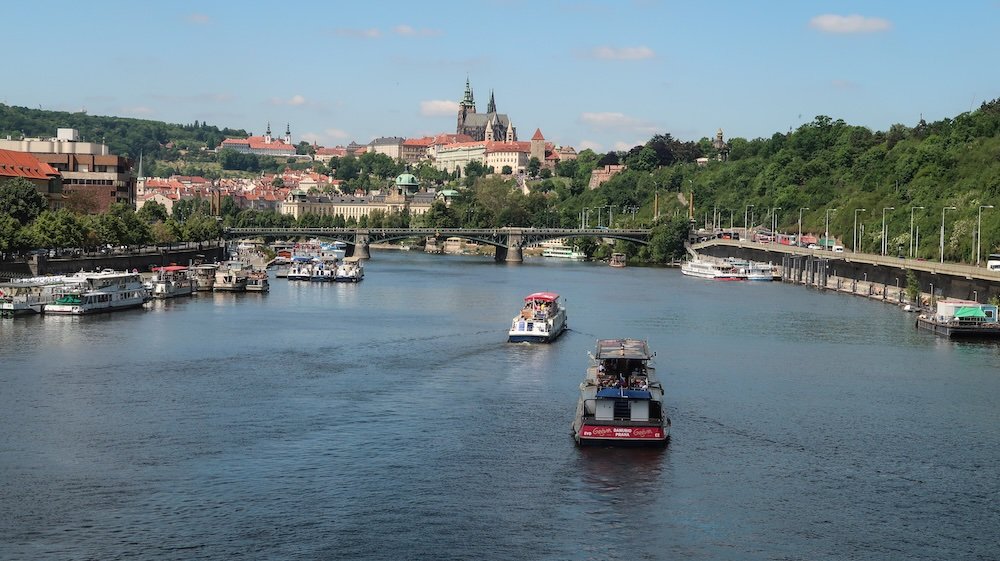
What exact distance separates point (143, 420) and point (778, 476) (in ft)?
49.4

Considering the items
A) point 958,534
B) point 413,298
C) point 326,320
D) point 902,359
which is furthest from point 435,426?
point 413,298

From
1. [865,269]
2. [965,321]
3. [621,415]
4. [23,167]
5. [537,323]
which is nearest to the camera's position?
[621,415]

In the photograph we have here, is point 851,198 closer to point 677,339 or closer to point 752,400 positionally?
point 677,339

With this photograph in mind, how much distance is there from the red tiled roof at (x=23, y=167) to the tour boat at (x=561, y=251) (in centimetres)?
5412

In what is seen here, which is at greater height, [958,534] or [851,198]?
[851,198]

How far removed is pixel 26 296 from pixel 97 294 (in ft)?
10.9

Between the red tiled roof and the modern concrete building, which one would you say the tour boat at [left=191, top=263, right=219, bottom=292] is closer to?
the red tiled roof

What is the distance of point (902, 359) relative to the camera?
47.2 m

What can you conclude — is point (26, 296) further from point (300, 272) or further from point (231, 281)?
point (300, 272)

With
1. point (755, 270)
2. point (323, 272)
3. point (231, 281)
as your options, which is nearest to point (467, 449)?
point (231, 281)

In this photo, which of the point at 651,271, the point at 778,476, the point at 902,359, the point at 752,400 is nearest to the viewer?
the point at 778,476

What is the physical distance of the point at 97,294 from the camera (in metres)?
59.4

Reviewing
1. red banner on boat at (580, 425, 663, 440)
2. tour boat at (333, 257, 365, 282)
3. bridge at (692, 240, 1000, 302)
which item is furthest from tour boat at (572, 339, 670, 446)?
tour boat at (333, 257, 365, 282)

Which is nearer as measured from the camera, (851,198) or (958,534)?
(958,534)
